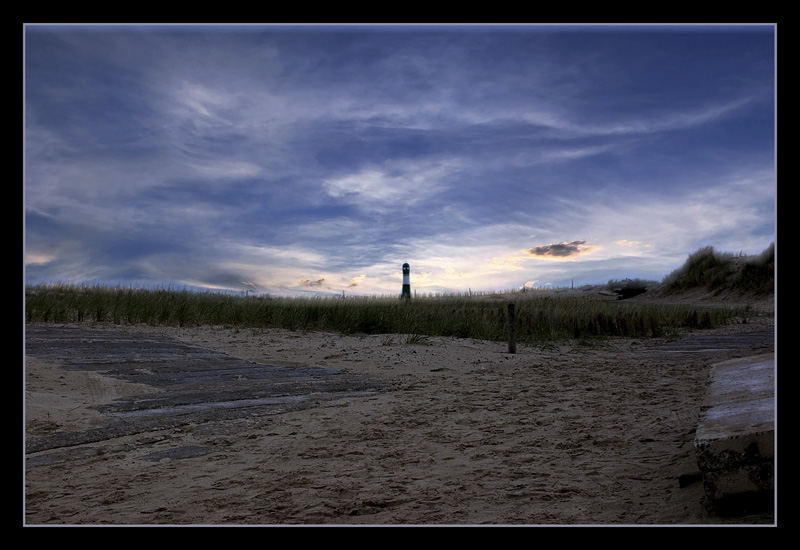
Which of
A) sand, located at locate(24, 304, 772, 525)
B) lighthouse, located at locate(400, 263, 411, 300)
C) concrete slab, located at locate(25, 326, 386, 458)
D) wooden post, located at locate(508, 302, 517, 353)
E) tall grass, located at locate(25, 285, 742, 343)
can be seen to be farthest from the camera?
lighthouse, located at locate(400, 263, 411, 300)

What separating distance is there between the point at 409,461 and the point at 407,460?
0.03 metres

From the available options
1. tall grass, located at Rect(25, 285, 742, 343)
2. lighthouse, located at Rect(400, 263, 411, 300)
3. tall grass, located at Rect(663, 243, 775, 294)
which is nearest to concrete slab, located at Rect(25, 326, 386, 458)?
tall grass, located at Rect(25, 285, 742, 343)

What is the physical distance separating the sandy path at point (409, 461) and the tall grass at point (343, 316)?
5033 millimetres

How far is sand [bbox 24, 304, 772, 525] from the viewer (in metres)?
2.72

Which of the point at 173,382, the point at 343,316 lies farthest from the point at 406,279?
the point at 173,382

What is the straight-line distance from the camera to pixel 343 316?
12.4 metres

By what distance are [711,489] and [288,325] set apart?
1018 centimetres

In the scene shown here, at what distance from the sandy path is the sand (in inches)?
0.5

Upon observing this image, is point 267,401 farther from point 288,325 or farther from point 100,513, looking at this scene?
point 288,325

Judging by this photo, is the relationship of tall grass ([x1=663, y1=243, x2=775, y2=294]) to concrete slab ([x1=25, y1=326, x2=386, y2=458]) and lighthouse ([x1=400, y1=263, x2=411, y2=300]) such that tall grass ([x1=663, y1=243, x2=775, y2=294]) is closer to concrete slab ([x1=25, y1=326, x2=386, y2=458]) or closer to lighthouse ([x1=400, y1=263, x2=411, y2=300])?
lighthouse ([x1=400, y1=263, x2=411, y2=300])

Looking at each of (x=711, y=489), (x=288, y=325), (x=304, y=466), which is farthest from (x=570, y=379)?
(x=288, y=325)

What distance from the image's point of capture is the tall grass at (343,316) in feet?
36.1

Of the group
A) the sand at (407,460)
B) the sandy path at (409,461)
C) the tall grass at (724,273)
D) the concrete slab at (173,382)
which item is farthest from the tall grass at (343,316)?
the tall grass at (724,273)

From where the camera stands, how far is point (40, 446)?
3.89 m
